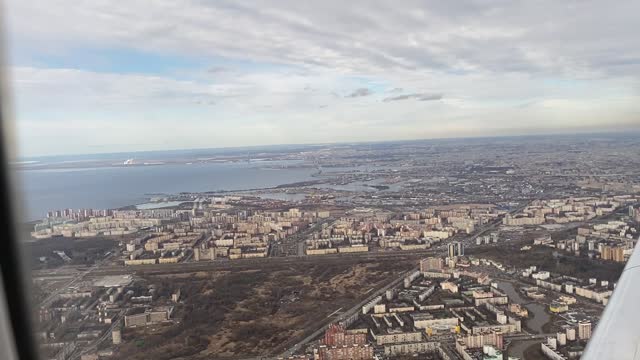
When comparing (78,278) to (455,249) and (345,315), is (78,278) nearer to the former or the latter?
(345,315)

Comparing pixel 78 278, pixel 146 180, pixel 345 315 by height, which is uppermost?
pixel 146 180

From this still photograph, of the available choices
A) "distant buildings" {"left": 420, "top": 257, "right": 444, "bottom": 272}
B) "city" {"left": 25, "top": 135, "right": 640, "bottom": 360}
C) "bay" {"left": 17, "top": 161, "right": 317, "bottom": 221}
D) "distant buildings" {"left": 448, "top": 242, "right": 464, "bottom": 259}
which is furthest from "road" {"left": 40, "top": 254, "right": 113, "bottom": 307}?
"distant buildings" {"left": 448, "top": 242, "right": 464, "bottom": 259}

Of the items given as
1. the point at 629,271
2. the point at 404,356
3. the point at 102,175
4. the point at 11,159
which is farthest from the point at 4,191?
the point at 102,175

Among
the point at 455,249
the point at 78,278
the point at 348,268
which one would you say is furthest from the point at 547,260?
the point at 78,278

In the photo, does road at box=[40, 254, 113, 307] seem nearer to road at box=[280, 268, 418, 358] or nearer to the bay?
the bay

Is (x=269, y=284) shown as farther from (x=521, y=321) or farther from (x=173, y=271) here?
(x=521, y=321)

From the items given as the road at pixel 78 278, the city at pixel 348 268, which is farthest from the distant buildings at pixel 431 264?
the road at pixel 78 278

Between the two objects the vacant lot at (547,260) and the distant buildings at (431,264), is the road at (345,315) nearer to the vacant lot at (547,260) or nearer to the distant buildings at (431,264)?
the distant buildings at (431,264)
